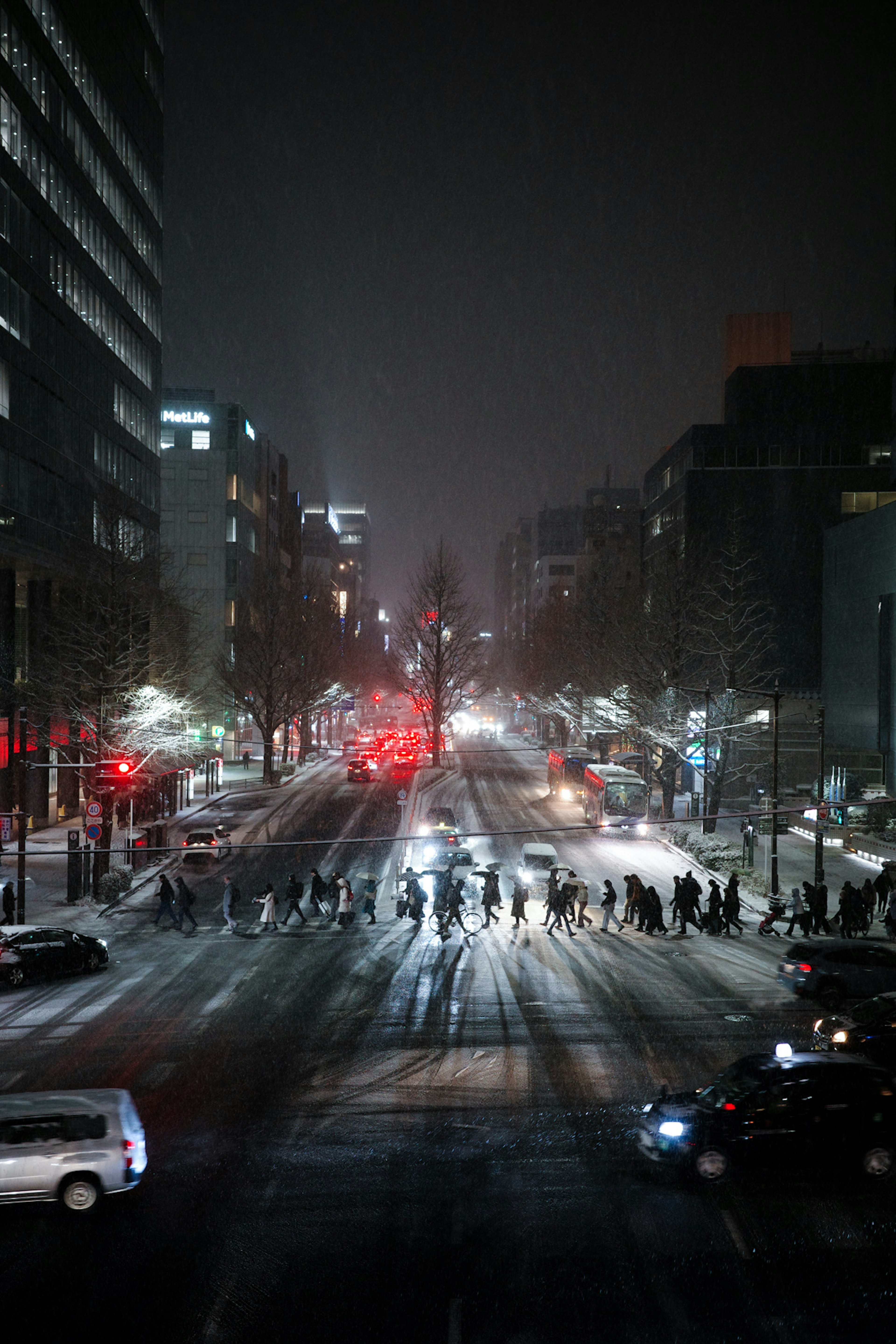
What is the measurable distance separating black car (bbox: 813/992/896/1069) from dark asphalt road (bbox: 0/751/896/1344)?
0.89 meters

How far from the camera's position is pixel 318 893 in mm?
25188

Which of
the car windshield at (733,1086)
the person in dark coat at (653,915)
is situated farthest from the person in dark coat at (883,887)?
the car windshield at (733,1086)

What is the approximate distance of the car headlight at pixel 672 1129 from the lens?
11.0 meters

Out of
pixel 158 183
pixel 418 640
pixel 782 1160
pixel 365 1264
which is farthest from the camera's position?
pixel 418 640

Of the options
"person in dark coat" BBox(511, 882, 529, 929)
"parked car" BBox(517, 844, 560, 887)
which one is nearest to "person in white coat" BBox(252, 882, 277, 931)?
"person in dark coat" BBox(511, 882, 529, 929)

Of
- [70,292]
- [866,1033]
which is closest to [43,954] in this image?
[866,1033]

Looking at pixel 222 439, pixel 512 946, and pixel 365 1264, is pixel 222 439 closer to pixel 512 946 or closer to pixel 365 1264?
pixel 512 946

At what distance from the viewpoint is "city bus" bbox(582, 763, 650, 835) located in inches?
1603

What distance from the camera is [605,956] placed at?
21391 millimetres

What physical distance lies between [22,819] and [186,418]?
62.9m

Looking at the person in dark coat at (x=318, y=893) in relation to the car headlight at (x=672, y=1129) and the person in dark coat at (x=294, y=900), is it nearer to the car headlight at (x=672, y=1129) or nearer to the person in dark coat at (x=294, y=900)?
the person in dark coat at (x=294, y=900)

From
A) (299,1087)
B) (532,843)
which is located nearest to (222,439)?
(532,843)

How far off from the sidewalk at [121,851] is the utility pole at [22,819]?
2.02 ft

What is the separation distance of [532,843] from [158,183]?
145ft
